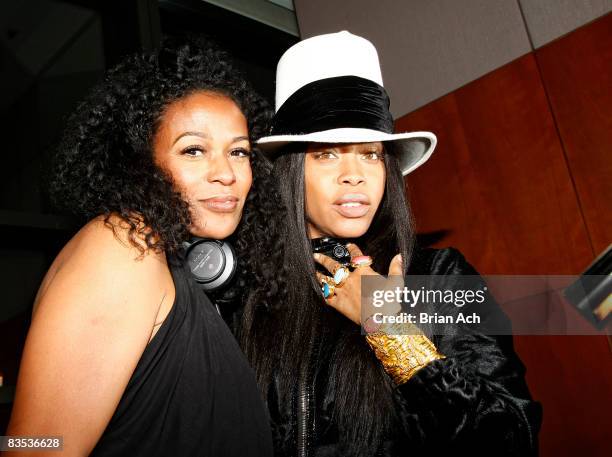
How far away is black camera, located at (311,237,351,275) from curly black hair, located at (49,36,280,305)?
13 centimetres

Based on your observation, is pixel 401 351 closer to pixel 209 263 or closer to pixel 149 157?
pixel 209 263

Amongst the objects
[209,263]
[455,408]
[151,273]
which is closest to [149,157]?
[209,263]

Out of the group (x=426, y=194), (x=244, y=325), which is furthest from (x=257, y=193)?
(x=426, y=194)

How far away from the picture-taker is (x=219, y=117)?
1.23 m

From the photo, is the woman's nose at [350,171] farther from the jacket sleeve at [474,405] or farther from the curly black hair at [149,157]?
the jacket sleeve at [474,405]

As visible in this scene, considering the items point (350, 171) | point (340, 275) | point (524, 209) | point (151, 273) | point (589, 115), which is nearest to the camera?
point (151, 273)

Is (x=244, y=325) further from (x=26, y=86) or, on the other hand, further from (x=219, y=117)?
(x=26, y=86)

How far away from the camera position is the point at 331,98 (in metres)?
1.38

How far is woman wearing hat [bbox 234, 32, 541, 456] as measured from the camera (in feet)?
3.51

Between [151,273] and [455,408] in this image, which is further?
[455,408]

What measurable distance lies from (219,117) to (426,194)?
1344 millimetres

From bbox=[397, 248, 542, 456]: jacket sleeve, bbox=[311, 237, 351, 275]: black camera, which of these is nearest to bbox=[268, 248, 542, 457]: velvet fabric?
bbox=[397, 248, 542, 456]: jacket sleeve

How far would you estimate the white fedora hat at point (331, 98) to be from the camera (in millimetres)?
1342

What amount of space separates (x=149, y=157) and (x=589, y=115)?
1.53m
